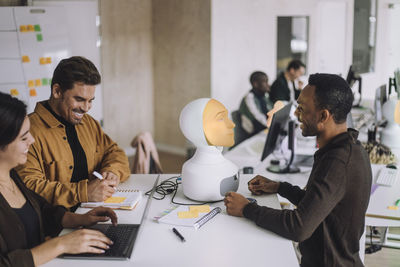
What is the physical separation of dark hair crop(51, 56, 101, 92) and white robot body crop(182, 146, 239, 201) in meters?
0.62

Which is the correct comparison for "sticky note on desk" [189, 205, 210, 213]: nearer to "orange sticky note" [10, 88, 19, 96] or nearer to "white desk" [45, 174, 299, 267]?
"white desk" [45, 174, 299, 267]

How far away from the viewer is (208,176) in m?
1.94

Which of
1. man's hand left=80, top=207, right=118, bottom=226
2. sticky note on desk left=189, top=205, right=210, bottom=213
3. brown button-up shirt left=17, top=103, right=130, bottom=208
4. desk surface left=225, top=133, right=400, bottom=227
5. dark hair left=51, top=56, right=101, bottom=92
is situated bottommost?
desk surface left=225, top=133, right=400, bottom=227

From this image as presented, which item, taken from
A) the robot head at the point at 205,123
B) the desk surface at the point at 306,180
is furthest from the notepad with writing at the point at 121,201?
the desk surface at the point at 306,180

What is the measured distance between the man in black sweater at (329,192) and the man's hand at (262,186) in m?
0.31

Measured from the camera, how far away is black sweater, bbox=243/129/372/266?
5.16ft

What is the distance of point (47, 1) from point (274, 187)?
11.1 ft

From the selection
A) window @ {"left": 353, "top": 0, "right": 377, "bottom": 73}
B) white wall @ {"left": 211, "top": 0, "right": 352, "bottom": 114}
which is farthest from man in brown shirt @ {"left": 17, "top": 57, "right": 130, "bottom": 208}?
window @ {"left": 353, "top": 0, "right": 377, "bottom": 73}

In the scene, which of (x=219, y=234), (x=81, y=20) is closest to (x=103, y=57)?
(x=81, y=20)

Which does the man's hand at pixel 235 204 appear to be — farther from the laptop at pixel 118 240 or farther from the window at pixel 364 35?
the window at pixel 364 35

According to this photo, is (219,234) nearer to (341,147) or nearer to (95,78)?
→ (341,147)

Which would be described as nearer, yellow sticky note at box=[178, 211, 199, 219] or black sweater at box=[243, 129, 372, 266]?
black sweater at box=[243, 129, 372, 266]

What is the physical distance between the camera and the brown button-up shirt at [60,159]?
1936mm

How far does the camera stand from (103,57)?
574 centimetres
